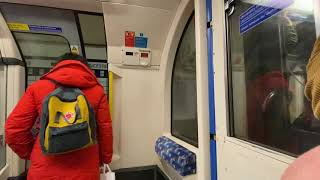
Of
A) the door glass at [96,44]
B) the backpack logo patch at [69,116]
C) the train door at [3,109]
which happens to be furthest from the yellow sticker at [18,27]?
the backpack logo patch at [69,116]

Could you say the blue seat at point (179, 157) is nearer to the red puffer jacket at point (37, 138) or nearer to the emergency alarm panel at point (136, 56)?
the red puffer jacket at point (37, 138)

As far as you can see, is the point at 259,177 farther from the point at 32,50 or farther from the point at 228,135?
the point at 32,50

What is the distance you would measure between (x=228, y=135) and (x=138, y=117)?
4.52 feet

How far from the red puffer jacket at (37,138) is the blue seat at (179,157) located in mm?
649

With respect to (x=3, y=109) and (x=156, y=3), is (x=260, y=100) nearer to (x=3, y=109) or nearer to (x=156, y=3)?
(x=156, y=3)

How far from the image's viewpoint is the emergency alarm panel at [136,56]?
7.97 ft

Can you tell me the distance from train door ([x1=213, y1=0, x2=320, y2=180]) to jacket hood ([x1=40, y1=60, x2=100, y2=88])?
37.8 inches

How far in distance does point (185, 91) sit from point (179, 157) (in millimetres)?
732

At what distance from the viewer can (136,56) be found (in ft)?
8.08

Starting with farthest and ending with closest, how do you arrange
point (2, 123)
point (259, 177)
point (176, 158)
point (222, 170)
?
point (2, 123) < point (176, 158) < point (222, 170) < point (259, 177)

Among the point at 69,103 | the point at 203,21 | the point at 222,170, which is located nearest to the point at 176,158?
the point at 222,170

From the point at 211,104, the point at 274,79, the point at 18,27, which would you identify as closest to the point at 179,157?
the point at 211,104

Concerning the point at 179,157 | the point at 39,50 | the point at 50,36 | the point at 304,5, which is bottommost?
the point at 179,157

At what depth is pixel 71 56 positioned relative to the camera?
172cm
